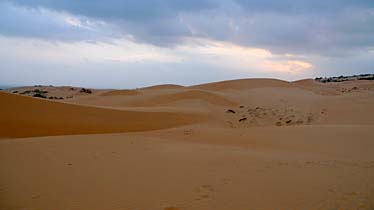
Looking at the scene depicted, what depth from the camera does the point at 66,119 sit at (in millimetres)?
12727

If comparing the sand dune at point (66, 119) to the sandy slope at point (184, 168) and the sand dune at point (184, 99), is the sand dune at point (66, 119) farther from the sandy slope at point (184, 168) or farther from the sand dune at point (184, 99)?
the sand dune at point (184, 99)

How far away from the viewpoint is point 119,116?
46.9 ft

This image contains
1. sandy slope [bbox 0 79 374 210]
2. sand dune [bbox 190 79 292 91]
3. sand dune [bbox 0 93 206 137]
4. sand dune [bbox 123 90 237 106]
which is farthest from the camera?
sand dune [bbox 190 79 292 91]

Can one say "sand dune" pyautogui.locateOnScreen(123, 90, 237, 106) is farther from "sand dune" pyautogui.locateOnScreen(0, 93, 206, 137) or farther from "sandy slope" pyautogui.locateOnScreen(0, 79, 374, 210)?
"sandy slope" pyautogui.locateOnScreen(0, 79, 374, 210)

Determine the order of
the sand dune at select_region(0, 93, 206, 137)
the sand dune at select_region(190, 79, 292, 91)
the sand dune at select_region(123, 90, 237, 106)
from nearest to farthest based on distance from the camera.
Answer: the sand dune at select_region(0, 93, 206, 137) → the sand dune at select_region(123, 90, 237, 106) → the sand dune at select_region(190, 79, 292, 91)

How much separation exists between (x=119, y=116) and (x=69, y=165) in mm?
8842

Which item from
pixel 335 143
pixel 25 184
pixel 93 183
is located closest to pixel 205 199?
pixel 93 183

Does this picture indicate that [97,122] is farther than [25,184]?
Yes

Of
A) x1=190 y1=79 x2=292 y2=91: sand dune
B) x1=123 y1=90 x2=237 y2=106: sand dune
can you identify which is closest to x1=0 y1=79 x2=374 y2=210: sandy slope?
x1=123 y1=90 x2=237 y2=106: sand dune

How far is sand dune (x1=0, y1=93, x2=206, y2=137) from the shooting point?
439 inches

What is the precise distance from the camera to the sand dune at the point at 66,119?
11.1 m

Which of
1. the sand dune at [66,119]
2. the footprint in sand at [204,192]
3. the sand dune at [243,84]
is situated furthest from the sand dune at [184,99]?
the footprint in sand at [204,192]

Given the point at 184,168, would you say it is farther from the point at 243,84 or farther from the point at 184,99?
the point at 243,84

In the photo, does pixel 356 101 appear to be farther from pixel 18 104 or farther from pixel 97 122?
pixel 18 104
